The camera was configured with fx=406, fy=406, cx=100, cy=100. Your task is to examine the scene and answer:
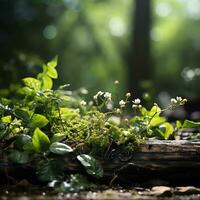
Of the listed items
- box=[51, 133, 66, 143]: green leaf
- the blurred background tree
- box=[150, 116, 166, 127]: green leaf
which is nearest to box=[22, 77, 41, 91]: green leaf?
box=[51, 133, 66, 143]: green leaf

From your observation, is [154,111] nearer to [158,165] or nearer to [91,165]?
[158,165]

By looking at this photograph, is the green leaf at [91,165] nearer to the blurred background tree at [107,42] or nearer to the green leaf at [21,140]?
the green leaf at [21,140]

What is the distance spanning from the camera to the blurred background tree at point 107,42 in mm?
10275

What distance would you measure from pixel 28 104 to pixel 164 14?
2116 centimetres

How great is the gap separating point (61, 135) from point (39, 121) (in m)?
0.18

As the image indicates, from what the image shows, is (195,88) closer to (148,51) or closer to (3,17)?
(148,51)

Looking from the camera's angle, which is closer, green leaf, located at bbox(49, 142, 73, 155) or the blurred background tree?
green leaf, located at bbox(49, 142, 73, 155)

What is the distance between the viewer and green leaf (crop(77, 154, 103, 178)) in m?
2.50

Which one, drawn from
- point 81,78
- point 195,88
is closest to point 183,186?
point 195,88

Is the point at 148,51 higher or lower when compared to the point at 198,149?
higher

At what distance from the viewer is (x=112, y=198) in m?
2.22

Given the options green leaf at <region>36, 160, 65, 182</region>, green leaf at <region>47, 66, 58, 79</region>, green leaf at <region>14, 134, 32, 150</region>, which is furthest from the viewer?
green leaf at <region>47, 66, 58, 79</region>

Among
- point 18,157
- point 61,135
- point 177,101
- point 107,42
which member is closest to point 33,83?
point 61,135

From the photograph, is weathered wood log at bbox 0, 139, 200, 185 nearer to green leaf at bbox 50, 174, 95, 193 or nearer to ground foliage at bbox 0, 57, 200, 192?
ground foliage at bbox 0, 57, 200, 192
